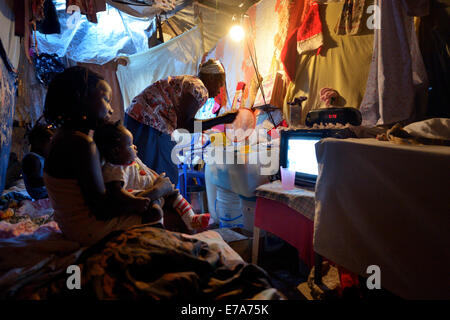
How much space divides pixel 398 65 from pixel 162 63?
4880mm

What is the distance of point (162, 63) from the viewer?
5461 millimetres

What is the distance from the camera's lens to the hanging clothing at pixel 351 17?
2.12 metres

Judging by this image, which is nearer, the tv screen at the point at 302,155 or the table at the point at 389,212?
the table at the point at 389,212

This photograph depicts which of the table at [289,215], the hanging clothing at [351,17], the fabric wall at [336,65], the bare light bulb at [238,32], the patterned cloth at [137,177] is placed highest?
the bare light bulb at [238,32]

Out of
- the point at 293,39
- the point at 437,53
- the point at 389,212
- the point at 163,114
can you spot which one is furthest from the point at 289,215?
the point at 293,39

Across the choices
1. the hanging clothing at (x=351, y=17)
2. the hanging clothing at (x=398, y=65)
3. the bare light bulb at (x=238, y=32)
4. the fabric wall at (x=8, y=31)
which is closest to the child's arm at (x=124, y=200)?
the hanging clothing at (x=398, y=65)

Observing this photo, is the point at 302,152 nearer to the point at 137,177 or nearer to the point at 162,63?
the point at 137,177

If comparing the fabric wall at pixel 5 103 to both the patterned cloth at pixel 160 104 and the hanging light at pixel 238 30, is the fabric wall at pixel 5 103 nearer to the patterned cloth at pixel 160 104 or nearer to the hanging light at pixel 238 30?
the patterned cloth at pixel 160 104

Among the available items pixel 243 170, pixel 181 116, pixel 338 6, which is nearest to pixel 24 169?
pixel 181 116

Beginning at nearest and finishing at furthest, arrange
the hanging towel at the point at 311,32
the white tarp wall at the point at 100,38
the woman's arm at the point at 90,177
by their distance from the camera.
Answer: the woman's arm at the point at 90,177 < the hanging towel at the point at 311,32 < the white tarp wall at the point at 100,38

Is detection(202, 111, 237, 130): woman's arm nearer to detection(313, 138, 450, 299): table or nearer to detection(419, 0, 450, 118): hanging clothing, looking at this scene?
detection(313, 138, 450, 299): table

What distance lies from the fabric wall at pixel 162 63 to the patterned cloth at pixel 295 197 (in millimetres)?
4071

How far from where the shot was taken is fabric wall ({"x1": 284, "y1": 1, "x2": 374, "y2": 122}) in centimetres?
221

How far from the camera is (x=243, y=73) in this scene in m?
4.03
